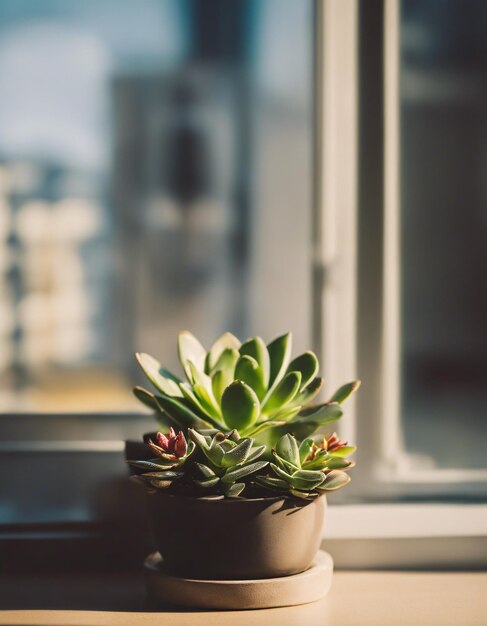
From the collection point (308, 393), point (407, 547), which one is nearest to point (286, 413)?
point (308, 393)

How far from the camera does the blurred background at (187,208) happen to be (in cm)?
115

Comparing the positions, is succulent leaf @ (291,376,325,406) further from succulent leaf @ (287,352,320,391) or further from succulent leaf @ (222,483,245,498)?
succulent leaf @ (222,483,245,498)

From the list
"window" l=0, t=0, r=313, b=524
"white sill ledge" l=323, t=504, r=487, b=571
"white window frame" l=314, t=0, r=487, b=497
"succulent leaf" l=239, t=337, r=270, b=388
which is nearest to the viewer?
"succulent leaf" l=239, t=337, r=270, b=388

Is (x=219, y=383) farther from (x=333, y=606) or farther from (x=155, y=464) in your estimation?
(x=333, y=606)

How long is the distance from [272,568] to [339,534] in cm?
22

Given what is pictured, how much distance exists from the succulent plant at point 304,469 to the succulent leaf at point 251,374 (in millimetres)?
65

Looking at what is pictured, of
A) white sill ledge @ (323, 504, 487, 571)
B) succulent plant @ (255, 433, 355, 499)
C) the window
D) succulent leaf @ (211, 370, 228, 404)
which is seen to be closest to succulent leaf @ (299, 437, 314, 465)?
succulent plant @ (255, 433, 355, 499)

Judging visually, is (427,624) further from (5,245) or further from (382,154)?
(5,245)

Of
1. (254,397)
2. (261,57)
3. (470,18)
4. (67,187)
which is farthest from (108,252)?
(470,18)

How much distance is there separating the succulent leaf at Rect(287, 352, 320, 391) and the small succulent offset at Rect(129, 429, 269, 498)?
0.10 metres

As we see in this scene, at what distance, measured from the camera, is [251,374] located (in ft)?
2.69

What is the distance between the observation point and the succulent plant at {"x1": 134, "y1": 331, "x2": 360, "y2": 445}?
0.82 m

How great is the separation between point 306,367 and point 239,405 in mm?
111

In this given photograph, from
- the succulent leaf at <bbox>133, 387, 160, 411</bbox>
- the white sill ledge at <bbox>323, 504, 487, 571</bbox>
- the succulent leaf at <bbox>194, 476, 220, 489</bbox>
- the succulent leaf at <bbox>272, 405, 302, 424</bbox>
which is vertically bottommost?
the white sill ledge at <bbox>323, 504, 487, 571</bbox>
